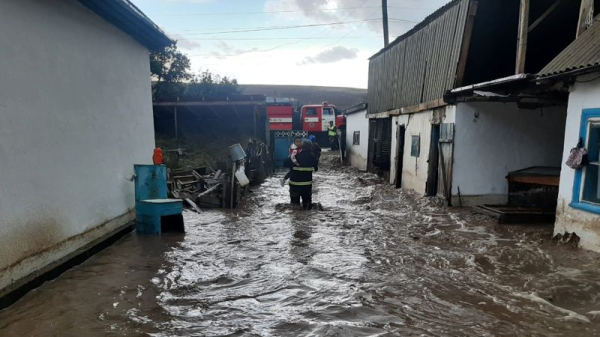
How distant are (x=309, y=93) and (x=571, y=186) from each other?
56361 millimetres

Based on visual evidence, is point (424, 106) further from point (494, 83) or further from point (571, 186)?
point (571, 186)

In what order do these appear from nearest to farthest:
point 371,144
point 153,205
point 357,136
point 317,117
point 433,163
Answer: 1. point 153,205
2. point 433,163
3. point 371,144
4. point 357,136
5. point 317,117

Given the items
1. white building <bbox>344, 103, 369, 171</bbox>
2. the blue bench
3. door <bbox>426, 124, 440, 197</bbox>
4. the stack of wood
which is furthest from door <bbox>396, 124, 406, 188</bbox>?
the blue bench

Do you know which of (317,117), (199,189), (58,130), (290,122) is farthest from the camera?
(317,117)

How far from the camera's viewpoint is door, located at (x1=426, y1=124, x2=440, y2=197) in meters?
10.5

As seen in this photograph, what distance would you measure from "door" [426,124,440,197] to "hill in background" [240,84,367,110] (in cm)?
4391

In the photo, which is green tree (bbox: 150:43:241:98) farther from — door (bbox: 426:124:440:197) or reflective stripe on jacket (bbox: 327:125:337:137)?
door (bbox: 426:124:440:197)

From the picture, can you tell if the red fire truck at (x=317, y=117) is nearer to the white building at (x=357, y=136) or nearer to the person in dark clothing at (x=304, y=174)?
the white building at (x=357, y=136)

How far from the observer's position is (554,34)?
33.0 feet

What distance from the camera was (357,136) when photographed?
2045 cm

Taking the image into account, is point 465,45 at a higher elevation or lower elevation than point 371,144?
higher

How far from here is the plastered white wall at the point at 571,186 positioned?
19.1ft

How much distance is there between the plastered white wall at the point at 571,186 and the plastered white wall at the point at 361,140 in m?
11.8

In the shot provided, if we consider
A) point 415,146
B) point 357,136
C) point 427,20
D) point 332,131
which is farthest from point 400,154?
point 332,131
